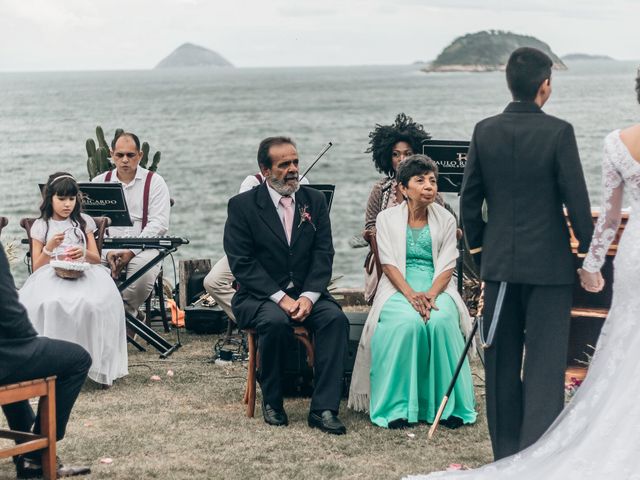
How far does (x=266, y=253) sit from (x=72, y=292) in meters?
1.43

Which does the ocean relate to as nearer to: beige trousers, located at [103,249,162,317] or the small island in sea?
beige trousers, located at [103,249,162,317]

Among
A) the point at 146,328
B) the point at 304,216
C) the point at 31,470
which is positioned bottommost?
the point at 146,328

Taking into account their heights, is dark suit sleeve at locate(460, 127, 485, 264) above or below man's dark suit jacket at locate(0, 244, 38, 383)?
above

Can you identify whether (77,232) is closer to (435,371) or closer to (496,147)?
(435,371)

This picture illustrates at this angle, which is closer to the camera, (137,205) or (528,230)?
(528,230)

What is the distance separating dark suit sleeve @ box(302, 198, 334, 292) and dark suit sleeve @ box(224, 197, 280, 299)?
212mm

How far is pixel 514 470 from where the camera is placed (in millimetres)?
4938

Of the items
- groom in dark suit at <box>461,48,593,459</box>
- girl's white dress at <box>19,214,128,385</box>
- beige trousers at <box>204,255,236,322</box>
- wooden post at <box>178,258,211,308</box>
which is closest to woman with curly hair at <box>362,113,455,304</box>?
beige trousers at <box>204,255,236,322</box>

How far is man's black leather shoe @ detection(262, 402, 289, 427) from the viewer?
6.38m

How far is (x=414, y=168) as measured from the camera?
21.8 ft

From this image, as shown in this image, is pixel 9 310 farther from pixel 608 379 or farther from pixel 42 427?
pixel 608 379

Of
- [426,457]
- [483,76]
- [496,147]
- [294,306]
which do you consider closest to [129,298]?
[294,306]

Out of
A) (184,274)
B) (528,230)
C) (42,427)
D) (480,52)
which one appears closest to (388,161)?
(184,274)

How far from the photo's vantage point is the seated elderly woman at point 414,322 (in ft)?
21.1
